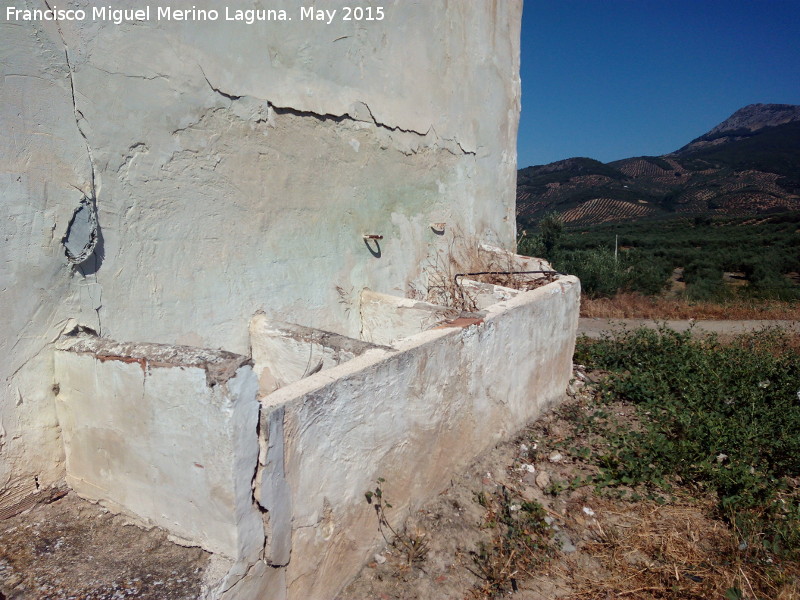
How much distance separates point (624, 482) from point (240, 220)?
10.3 feet

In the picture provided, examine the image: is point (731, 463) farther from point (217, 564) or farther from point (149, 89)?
point (149, 89)

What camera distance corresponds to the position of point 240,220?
11.6 ft

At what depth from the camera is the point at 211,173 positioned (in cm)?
331

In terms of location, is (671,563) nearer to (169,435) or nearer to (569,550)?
(569,550)

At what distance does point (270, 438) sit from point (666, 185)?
5229cm

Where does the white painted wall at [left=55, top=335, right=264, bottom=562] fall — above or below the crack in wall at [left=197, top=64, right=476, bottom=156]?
below

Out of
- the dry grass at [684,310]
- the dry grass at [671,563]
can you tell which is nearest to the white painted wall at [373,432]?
the dry grass at [671,563]

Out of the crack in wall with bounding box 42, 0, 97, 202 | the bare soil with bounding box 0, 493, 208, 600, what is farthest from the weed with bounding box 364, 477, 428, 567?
the crack in wall with bounding box 42, 0, 97, 202

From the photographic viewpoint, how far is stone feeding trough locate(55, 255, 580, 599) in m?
2.03

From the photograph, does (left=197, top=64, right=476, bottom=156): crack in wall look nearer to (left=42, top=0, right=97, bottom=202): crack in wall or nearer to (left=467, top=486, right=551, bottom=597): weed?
(left=42, top=0, right=97, bottom=202): crack in wall

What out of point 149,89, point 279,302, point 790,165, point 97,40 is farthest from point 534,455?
point 790,165

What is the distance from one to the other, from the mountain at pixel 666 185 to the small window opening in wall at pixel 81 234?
108 feet

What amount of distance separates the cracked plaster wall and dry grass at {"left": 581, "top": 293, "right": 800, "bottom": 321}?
6.78 m

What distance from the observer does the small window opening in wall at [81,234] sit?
254cm
